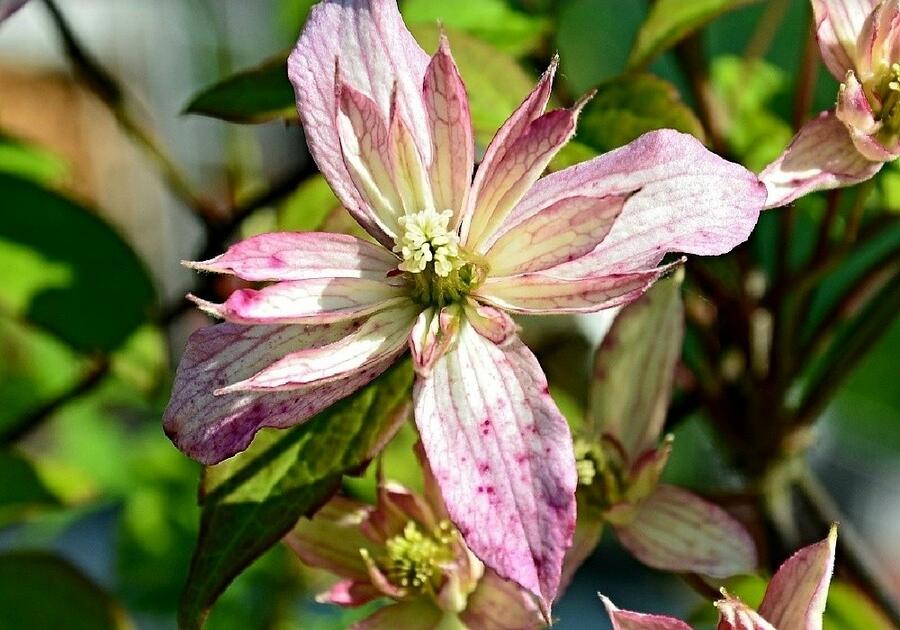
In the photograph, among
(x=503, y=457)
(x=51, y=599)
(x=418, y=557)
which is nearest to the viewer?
(x=503, y=457)

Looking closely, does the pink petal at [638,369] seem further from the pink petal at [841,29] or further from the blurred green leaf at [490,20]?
the blurred green leaf at [490,20]

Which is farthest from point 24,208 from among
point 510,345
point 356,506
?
point 510,345

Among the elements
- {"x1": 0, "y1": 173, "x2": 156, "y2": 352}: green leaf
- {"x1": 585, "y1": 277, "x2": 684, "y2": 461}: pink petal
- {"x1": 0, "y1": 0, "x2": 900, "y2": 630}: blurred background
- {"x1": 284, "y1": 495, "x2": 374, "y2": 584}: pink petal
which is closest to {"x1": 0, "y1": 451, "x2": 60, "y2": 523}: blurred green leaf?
{"x1": 0, "y1": 0, "x2": 900, "y2": 630}: blurred background

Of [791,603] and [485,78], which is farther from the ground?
[485,78]

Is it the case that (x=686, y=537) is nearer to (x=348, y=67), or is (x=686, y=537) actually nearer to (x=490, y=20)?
(x=348, y=67)

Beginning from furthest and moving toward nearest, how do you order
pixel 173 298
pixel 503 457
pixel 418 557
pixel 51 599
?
pixel 173 298, pixel 51 599, pixel 418 557, pixel 503 457

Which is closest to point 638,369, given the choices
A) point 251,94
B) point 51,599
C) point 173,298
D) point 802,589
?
point 802,589

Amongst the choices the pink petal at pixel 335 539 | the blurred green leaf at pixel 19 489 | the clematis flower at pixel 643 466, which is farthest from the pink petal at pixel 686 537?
the blurred green leaf at pixel 19 489

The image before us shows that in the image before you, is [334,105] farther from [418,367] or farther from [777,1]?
[777,1]
